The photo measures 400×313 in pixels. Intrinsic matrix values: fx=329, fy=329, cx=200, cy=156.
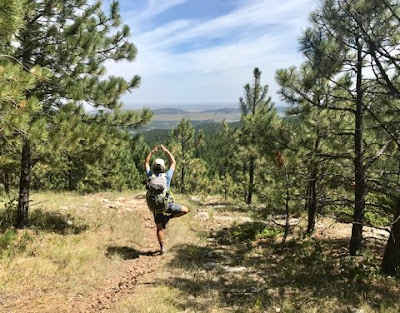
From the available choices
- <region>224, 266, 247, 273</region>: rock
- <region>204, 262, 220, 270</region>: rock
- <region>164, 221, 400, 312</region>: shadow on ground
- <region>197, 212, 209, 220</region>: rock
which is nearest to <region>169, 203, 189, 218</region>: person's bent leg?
<region>164, 221, 400, 312</region>: shadow on ground

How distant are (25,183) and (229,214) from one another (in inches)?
370

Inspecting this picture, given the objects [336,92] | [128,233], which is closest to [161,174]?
[128,233]

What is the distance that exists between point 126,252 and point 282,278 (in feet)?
11.8

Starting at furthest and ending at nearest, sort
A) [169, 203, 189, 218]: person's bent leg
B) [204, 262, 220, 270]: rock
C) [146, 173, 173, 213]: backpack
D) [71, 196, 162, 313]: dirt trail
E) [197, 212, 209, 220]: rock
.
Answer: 1. [197, 212, 209, 220]: rock
2. [169, 203, 189, 218]: person's bent leg
3. [204, 262, 220, 270]: rock
4. [146, 173, 173, 213]: backpack
5. [71, 196, 162, 313]: dirt trail

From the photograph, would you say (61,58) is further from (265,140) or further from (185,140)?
(185,140)

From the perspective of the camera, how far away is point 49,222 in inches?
367

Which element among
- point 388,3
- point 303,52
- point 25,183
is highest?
point 388,3

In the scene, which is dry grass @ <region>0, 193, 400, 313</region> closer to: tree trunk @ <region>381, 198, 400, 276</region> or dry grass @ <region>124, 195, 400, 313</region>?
dry grass @ <region>124, 195, 400, 313</region>

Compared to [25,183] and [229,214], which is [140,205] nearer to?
[229,214]

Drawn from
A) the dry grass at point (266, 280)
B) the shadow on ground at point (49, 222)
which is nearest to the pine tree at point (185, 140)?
the shadow on ground at point (49, 222)

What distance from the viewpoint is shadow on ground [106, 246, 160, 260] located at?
24.5 feet

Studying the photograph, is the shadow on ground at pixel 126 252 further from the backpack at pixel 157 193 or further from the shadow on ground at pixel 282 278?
the backpack at pixel 157 193

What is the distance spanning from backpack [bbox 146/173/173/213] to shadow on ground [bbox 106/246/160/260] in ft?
4.16

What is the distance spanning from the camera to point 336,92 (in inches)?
350
